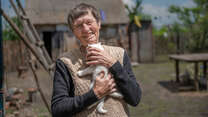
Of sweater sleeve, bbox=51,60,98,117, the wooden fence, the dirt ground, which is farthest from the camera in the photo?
the wooden fence

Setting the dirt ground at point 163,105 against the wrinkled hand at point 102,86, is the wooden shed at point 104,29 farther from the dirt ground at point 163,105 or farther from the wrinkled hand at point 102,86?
the wrinkled hand at point 102,86

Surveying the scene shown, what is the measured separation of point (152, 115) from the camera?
5324 millimetres

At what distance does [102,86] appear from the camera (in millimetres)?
1315

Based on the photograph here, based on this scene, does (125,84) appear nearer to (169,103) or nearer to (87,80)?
(87,80)

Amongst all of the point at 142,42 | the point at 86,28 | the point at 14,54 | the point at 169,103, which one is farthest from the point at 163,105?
the point at 142,42

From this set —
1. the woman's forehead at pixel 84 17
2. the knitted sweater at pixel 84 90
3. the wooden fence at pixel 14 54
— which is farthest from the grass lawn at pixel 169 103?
the wooden fence at pixel 14 54

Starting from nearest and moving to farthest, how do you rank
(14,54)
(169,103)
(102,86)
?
(102,86)
(169,103)
(14,54)

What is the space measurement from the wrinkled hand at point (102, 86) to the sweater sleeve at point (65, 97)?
1.1 inches

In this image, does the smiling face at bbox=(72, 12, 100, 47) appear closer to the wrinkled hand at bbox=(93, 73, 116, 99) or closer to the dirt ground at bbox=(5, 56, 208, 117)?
the wrinkled hand at bbox=(93, 73, 116, 99)

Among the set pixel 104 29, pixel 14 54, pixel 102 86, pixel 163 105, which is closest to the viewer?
pixel 102 86

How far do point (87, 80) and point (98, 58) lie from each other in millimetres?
149

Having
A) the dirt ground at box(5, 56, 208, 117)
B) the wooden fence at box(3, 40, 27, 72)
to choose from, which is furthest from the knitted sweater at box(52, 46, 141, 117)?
the wooden fence at box(3, 40, 27, 72)

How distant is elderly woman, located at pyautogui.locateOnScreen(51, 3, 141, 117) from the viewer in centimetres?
132

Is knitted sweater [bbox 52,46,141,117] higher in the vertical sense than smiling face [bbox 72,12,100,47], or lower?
lower
